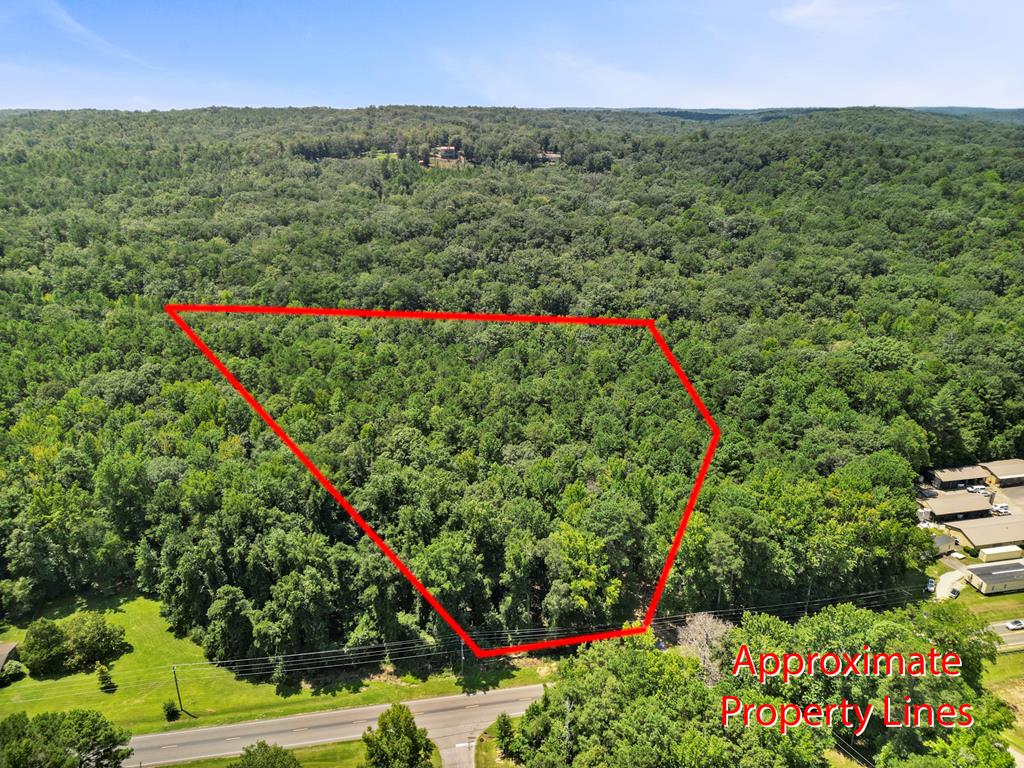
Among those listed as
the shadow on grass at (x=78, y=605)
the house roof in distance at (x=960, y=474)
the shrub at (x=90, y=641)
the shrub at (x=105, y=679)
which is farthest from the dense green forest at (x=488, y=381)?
the shrub at (x=105, y=679)

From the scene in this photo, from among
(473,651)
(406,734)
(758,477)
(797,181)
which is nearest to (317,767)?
(406,734)

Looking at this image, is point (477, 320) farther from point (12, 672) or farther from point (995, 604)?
point (995, 604)

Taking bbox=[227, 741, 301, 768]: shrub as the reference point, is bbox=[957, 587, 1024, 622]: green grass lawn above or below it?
below

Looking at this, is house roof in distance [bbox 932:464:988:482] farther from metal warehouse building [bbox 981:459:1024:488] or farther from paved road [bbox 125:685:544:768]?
paved road [bbox 125:685:544:768]

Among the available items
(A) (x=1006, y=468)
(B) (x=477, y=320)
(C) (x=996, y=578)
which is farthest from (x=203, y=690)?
(A) (x=1006, y=468)

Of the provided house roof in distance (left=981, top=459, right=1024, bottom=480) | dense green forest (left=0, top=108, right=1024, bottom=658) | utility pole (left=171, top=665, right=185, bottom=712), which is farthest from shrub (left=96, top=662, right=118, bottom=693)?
house roof in distance (left=981, top=459, right=1024, bottom=480)

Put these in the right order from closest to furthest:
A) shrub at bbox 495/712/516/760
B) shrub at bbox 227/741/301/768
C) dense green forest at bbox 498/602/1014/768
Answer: dense green forest at bbox 498/602/1014/768
shrub at bbox 227/741/301/768
shrub at bbox 495/712/516/760

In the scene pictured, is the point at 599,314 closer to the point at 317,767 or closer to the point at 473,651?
the point at 473,651
